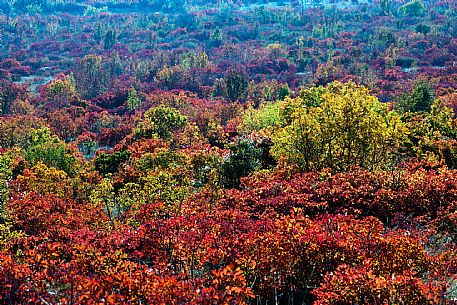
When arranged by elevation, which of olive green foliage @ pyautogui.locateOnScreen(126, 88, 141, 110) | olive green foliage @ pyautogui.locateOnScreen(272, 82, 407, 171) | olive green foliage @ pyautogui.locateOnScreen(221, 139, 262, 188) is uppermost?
olive green foliage @ pyautogui.locateOnScreen(272, 82, 407, 171)

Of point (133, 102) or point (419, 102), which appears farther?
point (133, 102)

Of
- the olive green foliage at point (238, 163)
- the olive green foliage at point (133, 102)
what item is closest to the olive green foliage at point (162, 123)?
the olive green foliage at point (238, 163)

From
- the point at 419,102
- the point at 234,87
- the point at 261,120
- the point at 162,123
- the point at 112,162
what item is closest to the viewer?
the point at 112,162

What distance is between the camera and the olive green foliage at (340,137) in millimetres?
28438

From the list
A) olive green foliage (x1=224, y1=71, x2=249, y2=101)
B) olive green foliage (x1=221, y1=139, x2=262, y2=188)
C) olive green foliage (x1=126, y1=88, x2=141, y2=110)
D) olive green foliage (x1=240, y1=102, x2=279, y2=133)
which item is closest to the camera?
olive green foliage (x1=221, y1=139, x2=262, y2=188)

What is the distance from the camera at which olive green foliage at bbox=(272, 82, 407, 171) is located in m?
28.4

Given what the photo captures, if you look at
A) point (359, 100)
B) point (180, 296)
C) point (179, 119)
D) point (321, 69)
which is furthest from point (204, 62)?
point (180, 296)

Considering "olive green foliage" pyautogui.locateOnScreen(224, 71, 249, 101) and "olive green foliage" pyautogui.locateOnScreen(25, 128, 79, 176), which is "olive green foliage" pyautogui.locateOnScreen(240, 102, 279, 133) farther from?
"olive green foliage" pyautogui.locateOnScreen(224, 71, 249, 101)

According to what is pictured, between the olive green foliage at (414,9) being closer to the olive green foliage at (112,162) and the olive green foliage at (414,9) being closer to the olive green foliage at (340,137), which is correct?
the olive green foliage at (112,162)

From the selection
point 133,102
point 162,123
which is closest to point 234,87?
point 133,102

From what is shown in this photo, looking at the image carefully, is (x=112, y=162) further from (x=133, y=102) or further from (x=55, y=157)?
(x=133, y=102)

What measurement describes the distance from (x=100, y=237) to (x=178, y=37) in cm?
16787

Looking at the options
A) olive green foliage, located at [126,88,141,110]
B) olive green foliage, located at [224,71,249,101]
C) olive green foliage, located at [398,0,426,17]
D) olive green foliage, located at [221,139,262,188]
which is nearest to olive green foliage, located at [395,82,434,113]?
olive green foliage, located at [221,139,262,188]

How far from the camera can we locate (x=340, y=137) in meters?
29.1
